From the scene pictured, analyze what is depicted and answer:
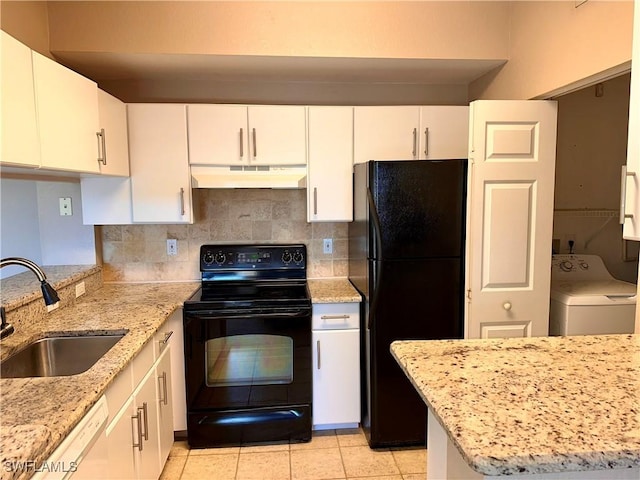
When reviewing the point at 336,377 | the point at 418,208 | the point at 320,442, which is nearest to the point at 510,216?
the point at 418,208

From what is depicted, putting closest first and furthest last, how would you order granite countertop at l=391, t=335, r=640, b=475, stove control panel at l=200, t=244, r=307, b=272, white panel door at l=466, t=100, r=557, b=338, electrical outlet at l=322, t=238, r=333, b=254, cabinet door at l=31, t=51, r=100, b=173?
granite countertop at l=391, t=335, r=640, b=475 → cabinet door at l=31, t=51, r=100, b=173 → white panel door at l=466, t=100, r=557, b=338 → stove control panel at l=200, t=244, r=307, b=272 → electrical outlet at l=322, t=238, r=333, b=254

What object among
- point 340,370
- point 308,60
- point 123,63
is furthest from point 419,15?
point 340,370

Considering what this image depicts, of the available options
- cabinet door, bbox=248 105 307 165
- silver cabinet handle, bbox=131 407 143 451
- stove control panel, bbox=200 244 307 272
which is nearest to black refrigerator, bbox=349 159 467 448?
cabinet door, bbox=248 105 307 165

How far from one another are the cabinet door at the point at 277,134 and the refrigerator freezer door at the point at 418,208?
0.56m

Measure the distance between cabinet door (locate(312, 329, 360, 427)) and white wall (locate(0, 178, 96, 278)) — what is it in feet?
5.23

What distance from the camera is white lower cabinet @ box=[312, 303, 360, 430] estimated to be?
2.43 metres

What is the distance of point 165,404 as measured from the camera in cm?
215

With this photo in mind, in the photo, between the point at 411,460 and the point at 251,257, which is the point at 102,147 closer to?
the point at 251,257

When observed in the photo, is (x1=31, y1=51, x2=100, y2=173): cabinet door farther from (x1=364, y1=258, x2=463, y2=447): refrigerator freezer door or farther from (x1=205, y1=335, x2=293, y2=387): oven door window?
(x1=364, y1=258, x2=463, y2=447): refrigerator freezer door

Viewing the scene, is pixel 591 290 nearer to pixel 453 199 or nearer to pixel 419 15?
pixel 453 199

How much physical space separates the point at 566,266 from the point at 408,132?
1.43 m

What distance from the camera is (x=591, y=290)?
2.49 metres

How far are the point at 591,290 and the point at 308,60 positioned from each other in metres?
2.16

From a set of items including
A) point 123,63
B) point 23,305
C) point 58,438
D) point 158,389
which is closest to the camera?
point 58,438
